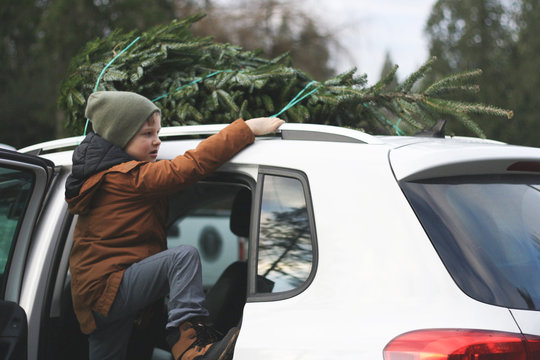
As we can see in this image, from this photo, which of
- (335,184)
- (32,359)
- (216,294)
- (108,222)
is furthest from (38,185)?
(335,184)

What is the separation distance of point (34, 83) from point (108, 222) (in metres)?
19.1

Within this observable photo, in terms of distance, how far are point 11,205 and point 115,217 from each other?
Result: 0.60m

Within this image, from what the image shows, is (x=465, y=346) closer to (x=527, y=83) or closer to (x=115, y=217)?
(x=115, y=217)

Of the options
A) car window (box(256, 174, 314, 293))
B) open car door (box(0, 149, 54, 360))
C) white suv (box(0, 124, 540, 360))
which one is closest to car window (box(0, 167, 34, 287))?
open car door (box(0, 149, 54, 360))

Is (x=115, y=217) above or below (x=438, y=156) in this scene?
below

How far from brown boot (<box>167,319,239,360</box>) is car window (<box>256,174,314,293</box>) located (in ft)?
0.79

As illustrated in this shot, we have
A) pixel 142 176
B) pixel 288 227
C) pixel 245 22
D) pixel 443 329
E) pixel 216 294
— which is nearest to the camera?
pixel 443 329

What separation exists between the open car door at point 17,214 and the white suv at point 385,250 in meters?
0.03

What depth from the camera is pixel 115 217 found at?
2.40 m

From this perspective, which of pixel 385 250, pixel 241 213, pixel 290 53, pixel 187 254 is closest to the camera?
pixel 385 250

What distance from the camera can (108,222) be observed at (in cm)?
240

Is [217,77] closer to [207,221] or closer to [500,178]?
[500,178]

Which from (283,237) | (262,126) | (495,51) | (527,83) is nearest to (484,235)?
(283,237)

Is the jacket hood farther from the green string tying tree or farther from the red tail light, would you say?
the red tail light
